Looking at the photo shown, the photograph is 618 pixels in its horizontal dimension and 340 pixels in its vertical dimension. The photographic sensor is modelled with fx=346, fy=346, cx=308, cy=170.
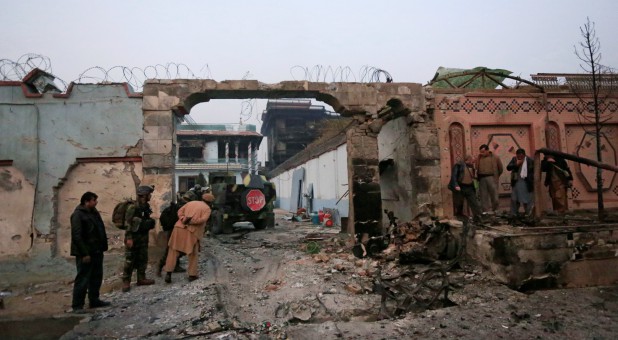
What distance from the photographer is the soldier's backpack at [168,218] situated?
6043 mm

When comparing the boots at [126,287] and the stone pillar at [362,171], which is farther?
the stone pillar at [362,171]

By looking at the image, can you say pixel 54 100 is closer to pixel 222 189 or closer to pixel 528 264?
pixel 222 189

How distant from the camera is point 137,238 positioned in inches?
212

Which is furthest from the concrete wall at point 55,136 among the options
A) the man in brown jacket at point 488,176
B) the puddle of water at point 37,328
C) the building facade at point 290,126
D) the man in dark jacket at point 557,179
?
the building facade at point 290,126

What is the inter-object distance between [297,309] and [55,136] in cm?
553

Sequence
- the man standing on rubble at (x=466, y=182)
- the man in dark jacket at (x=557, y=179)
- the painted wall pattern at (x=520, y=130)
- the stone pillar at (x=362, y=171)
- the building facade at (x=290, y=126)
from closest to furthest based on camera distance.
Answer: the man in dark jacket at (x=557, y=179)
the man standing on rubble at (x=466, y=182)
the stone pillar at (x=362, y=171)
the painted wall pattern at (x=520, y=130)
the building facade at (x=290, y=126)

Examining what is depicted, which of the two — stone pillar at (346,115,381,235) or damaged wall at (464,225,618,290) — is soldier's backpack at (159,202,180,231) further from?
damaged wall at (464,225,618,290)

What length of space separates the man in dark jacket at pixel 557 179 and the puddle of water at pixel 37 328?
27.2 ft

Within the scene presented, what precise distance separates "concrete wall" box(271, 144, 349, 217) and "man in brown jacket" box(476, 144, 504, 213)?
4473mm

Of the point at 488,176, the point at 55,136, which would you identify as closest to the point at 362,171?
the point at 488,176

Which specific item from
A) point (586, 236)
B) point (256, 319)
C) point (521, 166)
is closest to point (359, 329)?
point (256, 319)

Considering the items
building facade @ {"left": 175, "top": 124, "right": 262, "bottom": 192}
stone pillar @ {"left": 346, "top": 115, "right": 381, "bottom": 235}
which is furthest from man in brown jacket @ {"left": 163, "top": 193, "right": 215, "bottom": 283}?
building facade @ {"left": 175, "top": 124, "right": 262, "bottom": 192}

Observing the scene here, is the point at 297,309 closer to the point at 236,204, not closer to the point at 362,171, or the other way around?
the point at 362,171

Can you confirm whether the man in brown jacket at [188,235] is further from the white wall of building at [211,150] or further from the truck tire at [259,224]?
the white wall of building at [211,150]
